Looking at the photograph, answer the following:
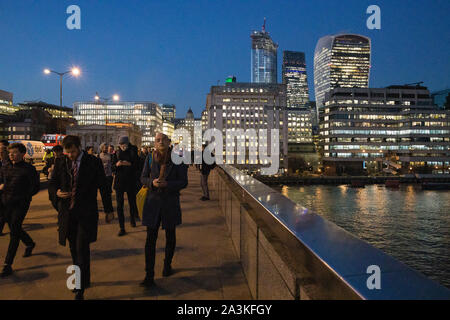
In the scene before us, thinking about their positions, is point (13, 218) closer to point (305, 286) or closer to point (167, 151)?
point (167, 151)

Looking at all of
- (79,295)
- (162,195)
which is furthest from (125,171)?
(79,295)

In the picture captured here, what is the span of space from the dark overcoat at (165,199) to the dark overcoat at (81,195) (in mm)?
658

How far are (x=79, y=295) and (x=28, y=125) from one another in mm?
126855

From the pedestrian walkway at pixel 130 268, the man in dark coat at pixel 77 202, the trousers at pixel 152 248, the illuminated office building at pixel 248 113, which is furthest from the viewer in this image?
the illuminated office building at pixel 248 113

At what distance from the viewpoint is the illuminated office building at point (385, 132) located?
113 metres

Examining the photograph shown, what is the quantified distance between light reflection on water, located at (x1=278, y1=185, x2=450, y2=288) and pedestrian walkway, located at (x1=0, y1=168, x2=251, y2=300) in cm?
2552

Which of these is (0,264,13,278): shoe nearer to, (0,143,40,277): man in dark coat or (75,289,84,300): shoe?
(0,143,40,277): man in dark coat

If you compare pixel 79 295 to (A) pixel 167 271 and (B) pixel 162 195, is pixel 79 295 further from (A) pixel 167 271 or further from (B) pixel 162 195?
(B) pixel 162 195

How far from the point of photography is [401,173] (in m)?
111

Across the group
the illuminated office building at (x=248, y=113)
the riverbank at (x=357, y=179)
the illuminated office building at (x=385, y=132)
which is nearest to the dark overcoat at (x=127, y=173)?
the riverbank at (x=357, y=179)

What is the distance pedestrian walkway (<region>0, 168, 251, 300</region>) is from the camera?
3896 mm

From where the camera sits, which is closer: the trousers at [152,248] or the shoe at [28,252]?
the trousers at [152,248]

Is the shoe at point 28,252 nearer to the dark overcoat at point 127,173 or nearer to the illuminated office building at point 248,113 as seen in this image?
the dark overcoat at point 127,173

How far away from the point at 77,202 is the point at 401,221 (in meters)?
53.4
